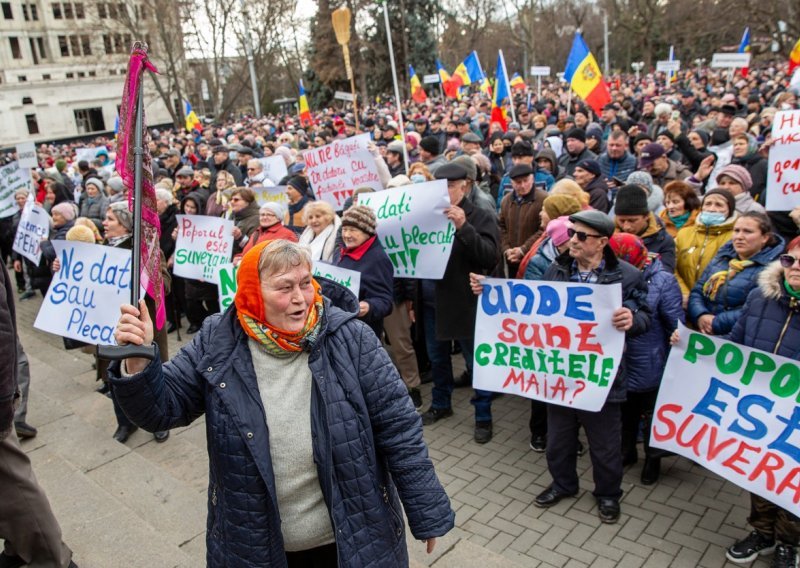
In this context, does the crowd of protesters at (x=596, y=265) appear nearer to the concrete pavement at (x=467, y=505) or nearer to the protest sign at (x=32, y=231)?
the concrete pavement at (x=467, y=505)

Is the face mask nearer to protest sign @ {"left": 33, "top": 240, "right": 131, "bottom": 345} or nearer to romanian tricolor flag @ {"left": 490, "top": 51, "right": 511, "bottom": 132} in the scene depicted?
protest sign @ {"left": 33, "top": 240, "right": 131, "bottom": 345}

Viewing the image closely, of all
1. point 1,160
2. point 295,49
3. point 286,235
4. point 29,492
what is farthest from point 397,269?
point 295,49

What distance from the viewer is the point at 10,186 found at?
10273mm

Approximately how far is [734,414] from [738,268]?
99 centimetres

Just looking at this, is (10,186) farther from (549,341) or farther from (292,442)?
(292,442)

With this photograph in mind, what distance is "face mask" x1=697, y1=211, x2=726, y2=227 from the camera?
4484 millimetres

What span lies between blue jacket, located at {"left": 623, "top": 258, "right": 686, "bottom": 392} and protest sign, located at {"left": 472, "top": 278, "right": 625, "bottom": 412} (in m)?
0.27

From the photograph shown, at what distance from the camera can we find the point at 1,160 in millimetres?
27938

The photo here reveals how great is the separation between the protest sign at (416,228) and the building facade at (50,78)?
6348 centimetres

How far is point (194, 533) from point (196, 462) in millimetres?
1108

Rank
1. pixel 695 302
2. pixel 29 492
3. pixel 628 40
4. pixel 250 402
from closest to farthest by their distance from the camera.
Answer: pixel 250 402
pixel 29 492
pixel 695 302
pixel 628 40

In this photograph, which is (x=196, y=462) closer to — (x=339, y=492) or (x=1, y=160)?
(x=339, y=492)

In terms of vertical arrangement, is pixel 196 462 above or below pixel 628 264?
below

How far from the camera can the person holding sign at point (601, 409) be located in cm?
366
